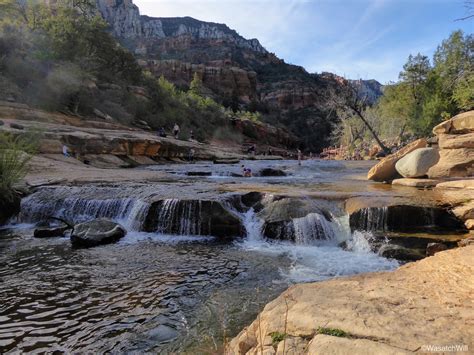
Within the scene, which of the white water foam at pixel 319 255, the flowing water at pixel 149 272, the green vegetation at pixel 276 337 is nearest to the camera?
the green vegetation at pixel 276 337

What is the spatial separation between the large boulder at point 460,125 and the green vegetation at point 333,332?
12144mm

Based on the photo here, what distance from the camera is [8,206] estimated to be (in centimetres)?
952

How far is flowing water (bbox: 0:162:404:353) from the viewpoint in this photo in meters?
3.93

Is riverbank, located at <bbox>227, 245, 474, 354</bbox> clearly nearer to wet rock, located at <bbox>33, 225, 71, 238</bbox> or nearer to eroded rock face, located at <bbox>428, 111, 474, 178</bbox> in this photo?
wet rock, located at <bbox>33, 225, 71, 238</bbox>

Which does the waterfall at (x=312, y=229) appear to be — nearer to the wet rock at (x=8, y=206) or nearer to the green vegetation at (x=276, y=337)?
the green vegetation at (x=276, y=337)

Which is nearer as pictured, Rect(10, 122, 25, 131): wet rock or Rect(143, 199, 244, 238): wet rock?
Rect(143, 199, 244, 238): wet rock

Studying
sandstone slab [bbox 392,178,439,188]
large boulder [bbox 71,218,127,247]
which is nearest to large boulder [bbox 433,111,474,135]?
sandstone slab [bbox 392,178,439,188]

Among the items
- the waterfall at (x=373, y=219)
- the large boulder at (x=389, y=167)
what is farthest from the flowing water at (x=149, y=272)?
the large boulder at (x=389, y=167)

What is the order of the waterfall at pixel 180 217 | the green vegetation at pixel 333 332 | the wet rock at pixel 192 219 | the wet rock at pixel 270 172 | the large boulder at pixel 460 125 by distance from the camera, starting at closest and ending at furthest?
the green vegetation at pixel 333 332 → the wet rock at pixel 192 219 → the waterfall at pixel 180 217 → the large boulder at pixel 460 125 → the wet rock at pixel 270 172

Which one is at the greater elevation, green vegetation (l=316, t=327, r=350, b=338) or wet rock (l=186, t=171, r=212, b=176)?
wet rock (l=186, t=171, r=212, b=176)

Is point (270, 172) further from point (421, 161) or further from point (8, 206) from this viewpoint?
point (8, 206)

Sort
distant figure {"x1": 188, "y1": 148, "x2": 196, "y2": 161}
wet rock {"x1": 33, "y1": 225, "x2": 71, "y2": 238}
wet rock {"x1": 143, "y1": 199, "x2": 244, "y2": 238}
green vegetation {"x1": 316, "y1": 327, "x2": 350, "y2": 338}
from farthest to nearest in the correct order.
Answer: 1. distant figure {"x1": 188, "y1": 148, "x2": 196, "y2": 161}
2. wet rock {"x1": 143, "y1": 199, "x2": 244, "y2": 238}
3. wet rock {"x1": 33, "y1": 225, "x2": 71, "y2": 238}
4. green vegetation {"x1": 316, "y1": 327, "x2": 350, "y2": 338}

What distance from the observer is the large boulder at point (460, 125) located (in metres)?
12.0

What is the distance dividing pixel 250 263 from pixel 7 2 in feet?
96.0
